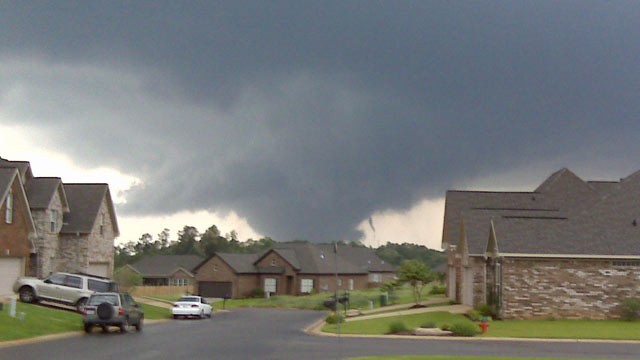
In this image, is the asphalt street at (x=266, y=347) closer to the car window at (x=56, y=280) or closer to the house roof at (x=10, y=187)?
the car window at (x=56, y=280)

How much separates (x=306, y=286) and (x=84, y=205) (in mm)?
47185

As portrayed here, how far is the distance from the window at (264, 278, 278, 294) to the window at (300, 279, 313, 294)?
3.33 meters

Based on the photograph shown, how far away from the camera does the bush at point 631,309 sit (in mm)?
44094

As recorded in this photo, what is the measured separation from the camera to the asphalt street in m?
26.0

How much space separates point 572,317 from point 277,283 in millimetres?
60912

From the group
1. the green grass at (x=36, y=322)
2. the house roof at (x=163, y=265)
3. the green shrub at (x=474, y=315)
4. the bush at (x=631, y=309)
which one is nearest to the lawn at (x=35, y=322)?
the green grass at (x=36, y=322)

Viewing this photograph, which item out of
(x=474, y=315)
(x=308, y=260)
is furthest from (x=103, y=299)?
(x=308, y=260)

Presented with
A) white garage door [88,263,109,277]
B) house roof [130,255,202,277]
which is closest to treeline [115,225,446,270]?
house roof [130,255,202,277]

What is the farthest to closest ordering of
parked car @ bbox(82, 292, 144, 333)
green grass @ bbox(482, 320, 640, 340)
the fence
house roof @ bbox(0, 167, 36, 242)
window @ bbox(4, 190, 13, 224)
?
the fence → window @ bbox(4, 190, 13, 224) → house roof @ bbox(0, 167, 36, 242) → green grass @ bbox(482, 320, 640, 340) → parked car @ bbox(82, 292, 144, 333)

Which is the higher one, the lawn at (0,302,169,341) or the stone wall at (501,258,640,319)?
the stone wall at (501,258,640,319)

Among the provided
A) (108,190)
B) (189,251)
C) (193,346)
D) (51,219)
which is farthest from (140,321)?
(189,251)

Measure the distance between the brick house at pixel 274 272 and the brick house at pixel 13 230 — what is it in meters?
48.8

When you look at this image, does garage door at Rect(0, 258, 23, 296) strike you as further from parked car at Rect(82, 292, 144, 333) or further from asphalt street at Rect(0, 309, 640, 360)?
asphalt street at Rect(0, 309, 640, 360)

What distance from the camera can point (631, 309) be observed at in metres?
44.2
